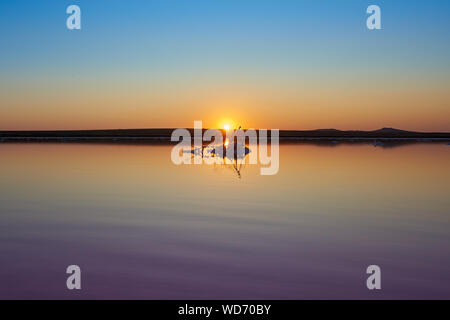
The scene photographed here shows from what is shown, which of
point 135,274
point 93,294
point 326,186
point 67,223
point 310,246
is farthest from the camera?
point 326,186

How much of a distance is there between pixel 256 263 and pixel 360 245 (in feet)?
7.56

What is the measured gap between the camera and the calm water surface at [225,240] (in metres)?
6.74

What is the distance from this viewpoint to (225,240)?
9367 mm

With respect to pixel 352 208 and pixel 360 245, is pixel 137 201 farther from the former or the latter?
pixel 360 245

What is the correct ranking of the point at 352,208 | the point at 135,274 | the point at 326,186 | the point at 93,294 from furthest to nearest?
the point at 326,186, the point at 352,208, the point at 135,274, the point at 93,294

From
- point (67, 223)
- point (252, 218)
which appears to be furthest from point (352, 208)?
point (67, 223)

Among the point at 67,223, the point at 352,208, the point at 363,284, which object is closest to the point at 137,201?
the point at 67,223

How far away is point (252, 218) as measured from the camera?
1175cm

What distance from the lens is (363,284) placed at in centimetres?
679

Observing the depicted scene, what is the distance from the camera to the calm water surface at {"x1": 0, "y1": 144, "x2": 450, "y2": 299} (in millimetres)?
6742
